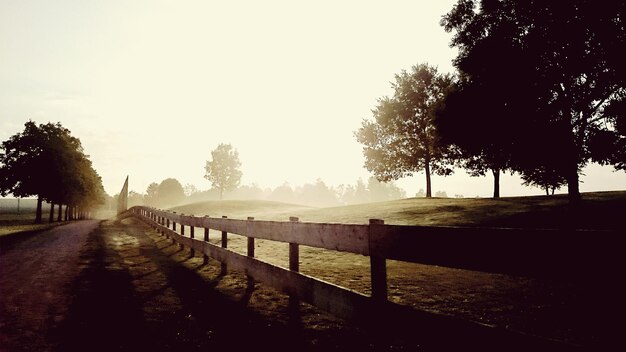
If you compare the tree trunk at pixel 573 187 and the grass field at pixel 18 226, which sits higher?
the tree trunk at pixel 573 187

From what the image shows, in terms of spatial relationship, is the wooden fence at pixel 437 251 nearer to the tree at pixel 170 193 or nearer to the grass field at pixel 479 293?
the grass field at pixel 479 293

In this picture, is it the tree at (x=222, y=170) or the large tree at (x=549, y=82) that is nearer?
the large tree at (x=549, y=82)

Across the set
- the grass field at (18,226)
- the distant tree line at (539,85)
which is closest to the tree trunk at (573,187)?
the distant tree line at (539,85)

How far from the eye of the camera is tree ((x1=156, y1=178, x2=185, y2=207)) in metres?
152

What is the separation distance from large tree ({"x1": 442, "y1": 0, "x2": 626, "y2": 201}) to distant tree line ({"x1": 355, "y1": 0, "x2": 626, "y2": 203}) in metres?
0.05

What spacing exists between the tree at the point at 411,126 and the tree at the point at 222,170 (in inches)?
2315

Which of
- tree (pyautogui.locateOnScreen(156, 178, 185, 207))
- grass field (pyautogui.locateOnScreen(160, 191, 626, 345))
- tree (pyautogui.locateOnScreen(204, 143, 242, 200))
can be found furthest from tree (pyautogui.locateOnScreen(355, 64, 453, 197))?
tree (pyautogui.locateOnScreen(156, 178, 185, 207))

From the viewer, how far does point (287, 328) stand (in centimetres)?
402

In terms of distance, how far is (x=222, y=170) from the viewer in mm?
90875

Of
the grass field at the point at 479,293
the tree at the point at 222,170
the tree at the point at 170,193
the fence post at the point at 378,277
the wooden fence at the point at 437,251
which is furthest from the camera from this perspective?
the tree at the point at 170,193

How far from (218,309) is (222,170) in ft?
291

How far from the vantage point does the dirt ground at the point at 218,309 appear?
11.5 ft

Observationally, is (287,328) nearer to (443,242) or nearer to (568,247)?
(443,242)

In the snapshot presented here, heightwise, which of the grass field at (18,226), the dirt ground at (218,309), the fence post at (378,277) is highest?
the fence post at (378,277)
